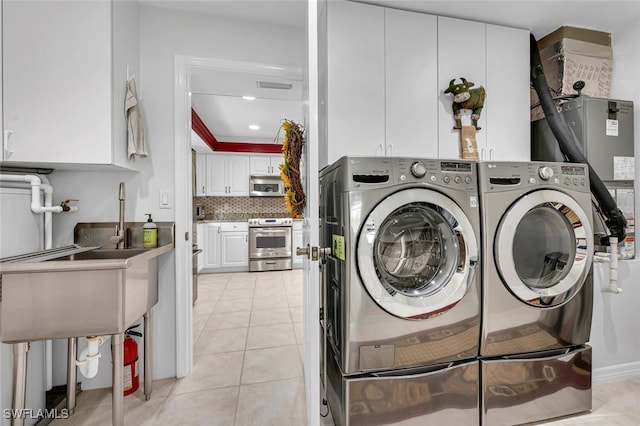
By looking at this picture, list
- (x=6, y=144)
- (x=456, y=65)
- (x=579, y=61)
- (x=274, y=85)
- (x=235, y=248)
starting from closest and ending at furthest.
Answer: (x=6, y=144) < (x=456, y=65) < (x=579, y=61) < (x=274, y=85) < (x=235, y=248)

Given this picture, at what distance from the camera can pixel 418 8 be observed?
1869 millimetres

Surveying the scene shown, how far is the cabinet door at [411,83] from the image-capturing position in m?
1.85

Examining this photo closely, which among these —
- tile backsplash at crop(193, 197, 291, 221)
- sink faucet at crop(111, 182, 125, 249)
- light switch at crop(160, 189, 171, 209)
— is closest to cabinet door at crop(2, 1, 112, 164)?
sink faucet at crop(111, 182, 125, 249)

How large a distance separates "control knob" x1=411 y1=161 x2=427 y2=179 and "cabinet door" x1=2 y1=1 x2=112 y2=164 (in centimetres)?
154

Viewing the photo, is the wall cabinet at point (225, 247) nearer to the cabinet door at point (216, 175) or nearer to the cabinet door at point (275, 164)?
the cabinet door at point (216, 175)

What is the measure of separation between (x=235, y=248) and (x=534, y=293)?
179 inches

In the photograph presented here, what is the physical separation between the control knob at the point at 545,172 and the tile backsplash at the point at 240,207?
4651mm

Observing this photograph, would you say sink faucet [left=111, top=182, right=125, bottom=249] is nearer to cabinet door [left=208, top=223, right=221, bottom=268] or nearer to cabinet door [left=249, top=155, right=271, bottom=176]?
cabinet door [left=208, top=223, right=221, bottom=268]

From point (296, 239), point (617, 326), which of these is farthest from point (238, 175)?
point (617, 326)

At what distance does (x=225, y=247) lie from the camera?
5074 millimetres

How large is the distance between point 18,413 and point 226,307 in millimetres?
2144

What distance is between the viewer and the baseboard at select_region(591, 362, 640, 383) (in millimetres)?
1819

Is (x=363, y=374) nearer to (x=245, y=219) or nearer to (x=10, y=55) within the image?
(x=10, y=55)

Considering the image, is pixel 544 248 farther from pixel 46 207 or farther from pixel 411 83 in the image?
pixel 46 207
